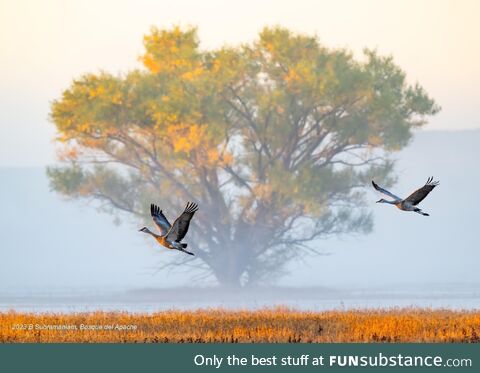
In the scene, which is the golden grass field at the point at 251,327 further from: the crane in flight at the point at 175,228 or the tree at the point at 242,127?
the tree at the point at 242,127

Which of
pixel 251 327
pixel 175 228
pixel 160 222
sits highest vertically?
pixel 160 222

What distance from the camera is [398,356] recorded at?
28.2 meters

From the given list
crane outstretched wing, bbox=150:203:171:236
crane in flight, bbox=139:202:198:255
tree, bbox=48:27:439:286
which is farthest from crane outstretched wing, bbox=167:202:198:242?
tree, bbox=48:27:439:286

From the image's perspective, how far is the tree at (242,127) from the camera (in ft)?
247

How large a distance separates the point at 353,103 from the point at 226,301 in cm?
1443

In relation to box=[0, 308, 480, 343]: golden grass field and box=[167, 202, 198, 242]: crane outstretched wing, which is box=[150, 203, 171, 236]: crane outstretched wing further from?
box=[0, 308, 480, 343]: golden grass field

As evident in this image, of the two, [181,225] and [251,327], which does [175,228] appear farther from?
[251,327]

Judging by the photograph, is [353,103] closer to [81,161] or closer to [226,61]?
[226,61]

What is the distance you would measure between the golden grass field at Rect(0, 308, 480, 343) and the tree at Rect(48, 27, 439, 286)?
115 feet

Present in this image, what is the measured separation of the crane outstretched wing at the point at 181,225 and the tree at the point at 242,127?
1739 inches

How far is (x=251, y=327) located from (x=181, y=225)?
615 cm

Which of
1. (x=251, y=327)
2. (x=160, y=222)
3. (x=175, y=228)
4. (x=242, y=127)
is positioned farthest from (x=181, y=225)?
(x=242, y=127)

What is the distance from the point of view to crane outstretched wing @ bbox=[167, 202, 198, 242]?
28.8 metres

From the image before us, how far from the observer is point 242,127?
78062 mm
